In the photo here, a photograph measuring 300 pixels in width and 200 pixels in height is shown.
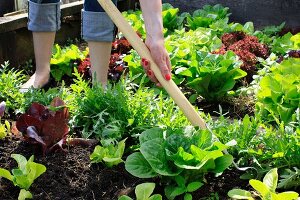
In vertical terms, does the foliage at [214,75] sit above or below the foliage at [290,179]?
below

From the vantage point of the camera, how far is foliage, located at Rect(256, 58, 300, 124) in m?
2.62

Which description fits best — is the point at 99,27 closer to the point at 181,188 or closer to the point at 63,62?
the point at 63,62

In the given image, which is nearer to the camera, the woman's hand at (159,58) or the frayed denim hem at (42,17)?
the woman's hand at (159,58)

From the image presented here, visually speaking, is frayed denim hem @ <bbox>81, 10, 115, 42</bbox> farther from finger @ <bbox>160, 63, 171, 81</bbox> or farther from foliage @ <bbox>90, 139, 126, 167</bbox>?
foliage @ <bbox>90, 139, 126, 167</bbox>

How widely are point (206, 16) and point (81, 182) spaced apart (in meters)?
3.03

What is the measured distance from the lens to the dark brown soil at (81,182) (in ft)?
6.85

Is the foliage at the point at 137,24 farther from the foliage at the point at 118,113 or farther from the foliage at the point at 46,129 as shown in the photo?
the foliage at the point at 46,129

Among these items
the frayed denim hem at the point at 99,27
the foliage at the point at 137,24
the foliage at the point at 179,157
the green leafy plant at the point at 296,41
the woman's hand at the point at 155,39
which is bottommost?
the foliage at the point at 137,24

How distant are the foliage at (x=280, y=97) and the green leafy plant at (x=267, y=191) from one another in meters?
0.64

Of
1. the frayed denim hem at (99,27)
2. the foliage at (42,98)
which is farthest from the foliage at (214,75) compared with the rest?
the foliage at (42,98)

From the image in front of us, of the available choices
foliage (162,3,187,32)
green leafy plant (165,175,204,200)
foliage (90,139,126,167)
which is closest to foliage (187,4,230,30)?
foliage (162,3,187,32)

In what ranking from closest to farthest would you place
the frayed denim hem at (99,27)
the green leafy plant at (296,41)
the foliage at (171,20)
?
the frayed denim hem at (99,27) < the green leafy plant at (296,41) < the foliage at (171,20)

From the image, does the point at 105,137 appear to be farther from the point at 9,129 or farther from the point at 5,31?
the point at 5,31

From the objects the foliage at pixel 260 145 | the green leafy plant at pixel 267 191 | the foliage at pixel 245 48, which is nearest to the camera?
the green leafy plant at pixel 267 191
